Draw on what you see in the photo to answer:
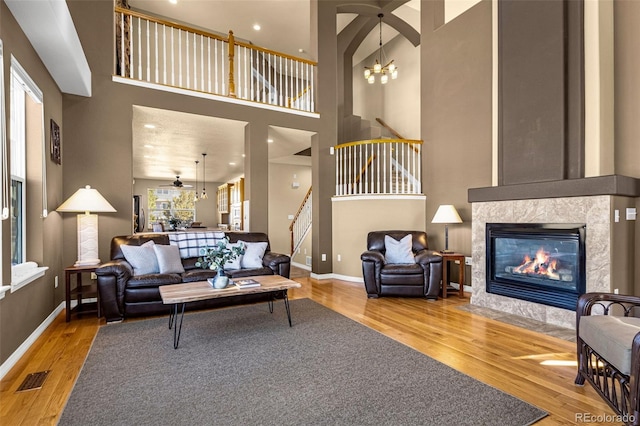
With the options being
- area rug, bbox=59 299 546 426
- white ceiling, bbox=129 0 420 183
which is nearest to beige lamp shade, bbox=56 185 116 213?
area rug, bbox=59 299 546 426

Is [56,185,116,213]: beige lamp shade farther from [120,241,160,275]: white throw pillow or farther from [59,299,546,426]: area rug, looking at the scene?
[59,299,546,426]: area rug

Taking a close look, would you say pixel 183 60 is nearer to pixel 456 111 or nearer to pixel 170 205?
pixel 456 111

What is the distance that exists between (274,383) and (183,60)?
698 cm

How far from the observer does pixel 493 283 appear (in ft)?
13.4

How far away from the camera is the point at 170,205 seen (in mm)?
12930

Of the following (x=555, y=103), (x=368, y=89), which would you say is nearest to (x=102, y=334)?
(x=555, y=103)

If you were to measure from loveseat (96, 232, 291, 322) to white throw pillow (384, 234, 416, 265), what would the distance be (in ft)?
5.09

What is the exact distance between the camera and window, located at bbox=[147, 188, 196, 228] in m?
12.6

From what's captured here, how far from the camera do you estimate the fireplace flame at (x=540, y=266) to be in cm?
353

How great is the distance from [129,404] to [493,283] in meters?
3.98

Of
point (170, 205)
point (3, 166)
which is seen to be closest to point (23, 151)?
point (3, 166)

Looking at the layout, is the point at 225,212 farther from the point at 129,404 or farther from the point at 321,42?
the point at 129,404

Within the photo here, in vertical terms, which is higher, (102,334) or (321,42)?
(321,42)

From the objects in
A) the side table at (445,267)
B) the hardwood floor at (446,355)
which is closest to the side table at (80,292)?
the hardwood floor at (446,355)
